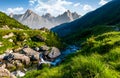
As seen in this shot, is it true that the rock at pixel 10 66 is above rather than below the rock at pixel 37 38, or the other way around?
below

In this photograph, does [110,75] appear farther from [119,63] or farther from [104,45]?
[104,45]

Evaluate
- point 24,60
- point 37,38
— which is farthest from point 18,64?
point 37,38

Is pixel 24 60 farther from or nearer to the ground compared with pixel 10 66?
farther from the ground

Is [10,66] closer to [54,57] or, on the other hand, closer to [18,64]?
[18,64]

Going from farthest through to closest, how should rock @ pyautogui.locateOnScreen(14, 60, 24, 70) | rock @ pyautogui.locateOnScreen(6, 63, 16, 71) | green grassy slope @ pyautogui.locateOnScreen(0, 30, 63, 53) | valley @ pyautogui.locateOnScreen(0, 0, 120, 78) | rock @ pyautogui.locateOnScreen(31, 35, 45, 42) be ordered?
rock @ pyautogui.locateOnScreen(31, 35, 45, 42) < green grassy slope @ pyautogui.locateOnScreen(0, 30, 63, 53) < rock @ pyautogui.locateOnScreen(14, 60, 24, 70) < rock @ pyautogui.locateOnScreen(6, 63, 16, 71) < valley @ pyautogui.locateOnScreen(0, 0, 120, 78)

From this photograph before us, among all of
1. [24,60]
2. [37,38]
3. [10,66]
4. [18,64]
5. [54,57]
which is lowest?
[54,57]

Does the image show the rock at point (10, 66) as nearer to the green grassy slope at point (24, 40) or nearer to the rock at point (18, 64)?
the rock at point (18, 64)

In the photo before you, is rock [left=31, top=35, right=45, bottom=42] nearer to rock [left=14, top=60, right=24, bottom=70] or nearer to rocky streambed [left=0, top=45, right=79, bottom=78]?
rocky streambed [left=0, top=45, right=79, bottom=78]

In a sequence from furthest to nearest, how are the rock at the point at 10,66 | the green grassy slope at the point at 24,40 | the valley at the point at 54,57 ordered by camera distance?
the green grassy slope at the point at 24,40, the rock at the point at 10,66, the valley at the point at 54,57

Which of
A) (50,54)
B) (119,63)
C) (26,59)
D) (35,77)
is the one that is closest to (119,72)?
(119,63)

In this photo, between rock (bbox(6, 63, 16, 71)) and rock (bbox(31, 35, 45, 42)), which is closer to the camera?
rock (bbox(6, 63, 16, 71))

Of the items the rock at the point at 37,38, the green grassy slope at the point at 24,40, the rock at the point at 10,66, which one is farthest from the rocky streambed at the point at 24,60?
the rock at the point at 37,38

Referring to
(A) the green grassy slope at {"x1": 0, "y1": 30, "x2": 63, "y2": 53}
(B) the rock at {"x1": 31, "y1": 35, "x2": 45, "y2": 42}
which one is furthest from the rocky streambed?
(B) the rock at {"x1": 31, "y1": 35, "x2": 45, "y2": 42}

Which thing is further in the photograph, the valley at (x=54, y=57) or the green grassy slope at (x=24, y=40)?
the green grassy slope at (x=24, y=40)
